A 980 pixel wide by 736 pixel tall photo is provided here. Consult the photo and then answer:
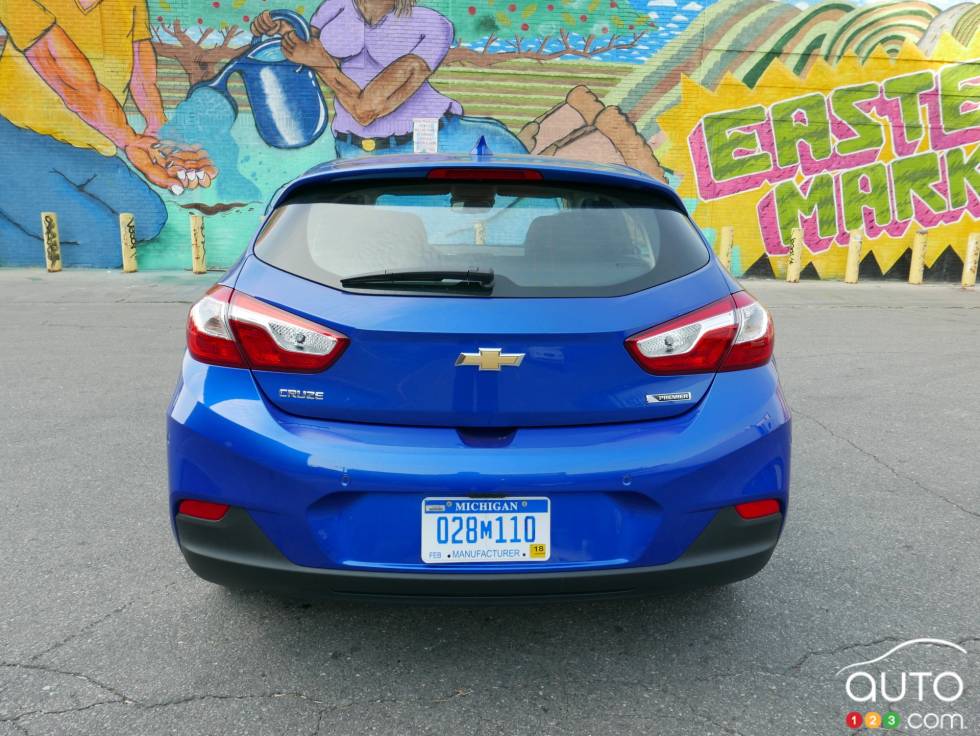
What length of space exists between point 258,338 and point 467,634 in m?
1.19

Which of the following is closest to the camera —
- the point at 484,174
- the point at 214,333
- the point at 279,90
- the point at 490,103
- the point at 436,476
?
the point at 436,476

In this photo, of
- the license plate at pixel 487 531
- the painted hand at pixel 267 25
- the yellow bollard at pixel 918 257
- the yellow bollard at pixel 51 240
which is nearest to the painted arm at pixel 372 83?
the painted hand at pixel 267 25

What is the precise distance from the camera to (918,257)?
16359 millimetres

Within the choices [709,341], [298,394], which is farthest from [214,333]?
[709,341]

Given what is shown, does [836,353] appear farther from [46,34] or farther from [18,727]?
[46,34]

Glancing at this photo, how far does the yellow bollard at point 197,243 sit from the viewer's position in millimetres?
14156

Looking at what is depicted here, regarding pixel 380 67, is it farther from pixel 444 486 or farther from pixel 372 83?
pixel 444 486

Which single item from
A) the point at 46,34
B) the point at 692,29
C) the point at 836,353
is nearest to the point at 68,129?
the point at 46,34

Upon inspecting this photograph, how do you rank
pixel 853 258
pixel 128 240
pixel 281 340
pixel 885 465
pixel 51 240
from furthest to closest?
1. pixel 853 258
2. pixel 128 240
3. pixel 51 240
4. pixel 885 465
5. pixel 281 340

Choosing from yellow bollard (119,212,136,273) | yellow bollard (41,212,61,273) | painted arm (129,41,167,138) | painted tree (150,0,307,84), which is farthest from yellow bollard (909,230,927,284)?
yellow bollard (41,212,61,273)

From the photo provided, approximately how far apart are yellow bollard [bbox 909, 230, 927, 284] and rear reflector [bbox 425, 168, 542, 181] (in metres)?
16.9

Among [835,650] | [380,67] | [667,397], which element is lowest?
[835,650]

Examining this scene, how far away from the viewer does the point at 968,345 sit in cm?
841

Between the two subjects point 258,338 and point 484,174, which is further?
point 484,174
